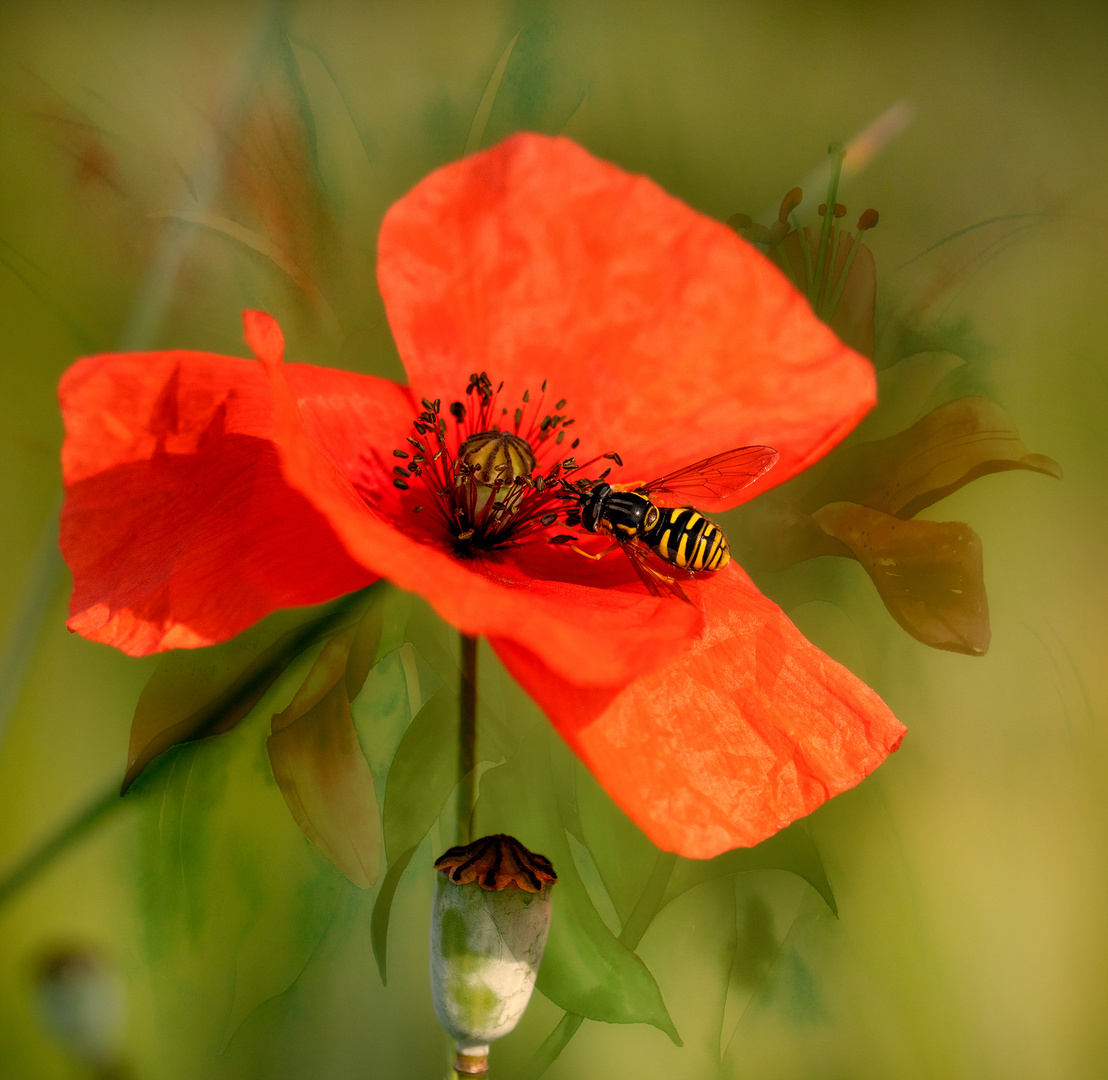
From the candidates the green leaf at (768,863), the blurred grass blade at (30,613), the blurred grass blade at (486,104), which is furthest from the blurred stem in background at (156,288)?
the green leaf at (768,863)

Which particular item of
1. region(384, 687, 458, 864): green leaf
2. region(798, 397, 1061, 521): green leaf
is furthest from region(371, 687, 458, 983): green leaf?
region(798, 397, 1061, 521): green leaf

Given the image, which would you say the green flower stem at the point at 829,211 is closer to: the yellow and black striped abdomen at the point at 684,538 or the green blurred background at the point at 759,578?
the green blurred background at the point at 759,578

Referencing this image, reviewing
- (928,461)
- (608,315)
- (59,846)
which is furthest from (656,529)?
(59,846)

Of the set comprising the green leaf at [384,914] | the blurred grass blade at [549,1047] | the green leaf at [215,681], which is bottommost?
the blurred grass blade at [549,1047]

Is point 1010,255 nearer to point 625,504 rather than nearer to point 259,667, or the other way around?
point 625,504

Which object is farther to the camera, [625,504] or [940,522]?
[940,522]

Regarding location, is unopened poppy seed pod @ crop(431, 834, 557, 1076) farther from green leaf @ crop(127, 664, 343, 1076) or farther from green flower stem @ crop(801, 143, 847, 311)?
green flower stem @ crop(801, 143, 847, 311)

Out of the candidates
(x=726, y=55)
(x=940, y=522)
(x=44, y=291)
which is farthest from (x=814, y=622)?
(x=44, y=291)
